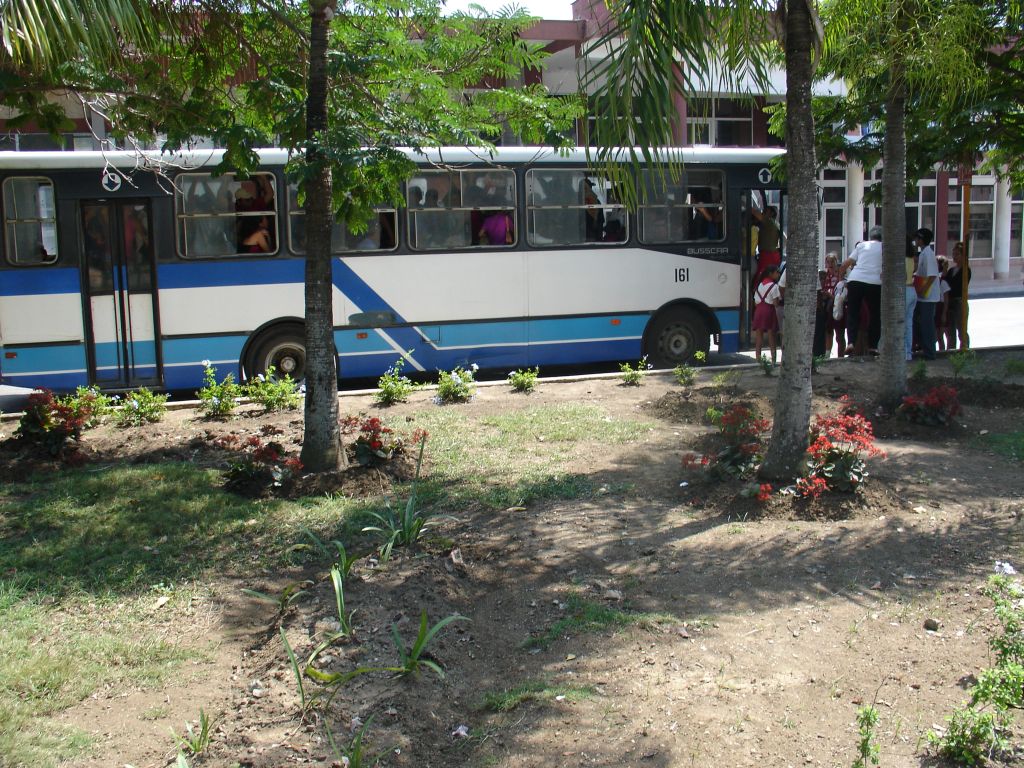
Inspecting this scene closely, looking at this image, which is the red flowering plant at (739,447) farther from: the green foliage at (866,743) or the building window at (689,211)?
the building window at (689,211)

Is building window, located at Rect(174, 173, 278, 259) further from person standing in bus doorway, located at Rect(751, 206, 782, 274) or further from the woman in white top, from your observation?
the woman in white top

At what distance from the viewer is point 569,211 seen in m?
13.5

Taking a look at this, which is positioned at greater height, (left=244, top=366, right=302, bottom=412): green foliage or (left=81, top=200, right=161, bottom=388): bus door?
(left=81, top=200, right=161, bottom=388): bus door

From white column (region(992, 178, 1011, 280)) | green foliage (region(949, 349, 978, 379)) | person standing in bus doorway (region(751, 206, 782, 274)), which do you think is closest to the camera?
green foliage (region(949, 349, 978, 379))

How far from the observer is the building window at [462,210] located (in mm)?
12938

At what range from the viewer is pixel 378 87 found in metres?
8.46

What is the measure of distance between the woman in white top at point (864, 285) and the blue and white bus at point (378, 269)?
1657 millimetres

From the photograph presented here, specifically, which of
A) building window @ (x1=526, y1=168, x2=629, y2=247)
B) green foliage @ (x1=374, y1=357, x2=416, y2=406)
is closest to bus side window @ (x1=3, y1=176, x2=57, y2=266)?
green foliage @ (x1=374, y1=357, x2=416, y2=406)

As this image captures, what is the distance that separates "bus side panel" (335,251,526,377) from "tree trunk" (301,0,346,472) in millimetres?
5170

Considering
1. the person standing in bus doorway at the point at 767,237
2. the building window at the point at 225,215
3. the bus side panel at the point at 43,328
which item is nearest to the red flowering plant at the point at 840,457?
the person standing in bus doorway at the point at 767,237

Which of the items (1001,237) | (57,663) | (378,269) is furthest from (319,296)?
(1001,237)

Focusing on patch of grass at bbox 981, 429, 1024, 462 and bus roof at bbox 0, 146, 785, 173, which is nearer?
patch of grass at bbox 981, 429, 1024, 462

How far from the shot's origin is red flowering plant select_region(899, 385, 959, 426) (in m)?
8.51

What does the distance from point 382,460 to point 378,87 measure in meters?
3.39
